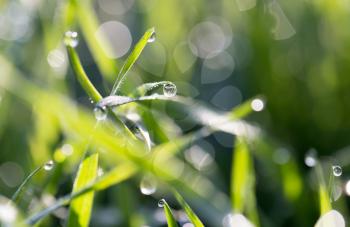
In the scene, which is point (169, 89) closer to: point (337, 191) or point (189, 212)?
point (189, 212)

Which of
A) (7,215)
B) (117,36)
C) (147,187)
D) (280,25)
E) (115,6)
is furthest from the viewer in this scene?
(115,6)

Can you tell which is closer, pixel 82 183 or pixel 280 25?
pixel 82 183

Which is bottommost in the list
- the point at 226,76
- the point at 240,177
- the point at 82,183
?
the point at 226,76

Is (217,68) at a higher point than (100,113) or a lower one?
lower

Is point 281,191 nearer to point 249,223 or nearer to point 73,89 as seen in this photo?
point 249,223

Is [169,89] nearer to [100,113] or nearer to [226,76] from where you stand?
[100,113]

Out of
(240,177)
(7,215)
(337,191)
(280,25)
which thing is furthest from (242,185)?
(280,25)

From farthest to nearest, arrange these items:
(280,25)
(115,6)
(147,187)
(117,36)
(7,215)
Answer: (115,6) → (117,36) → (280,25) → (147,187) → (7,215)

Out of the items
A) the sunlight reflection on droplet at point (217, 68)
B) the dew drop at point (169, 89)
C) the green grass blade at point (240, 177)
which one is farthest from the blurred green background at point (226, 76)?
the dew drop at point (169, 89)
